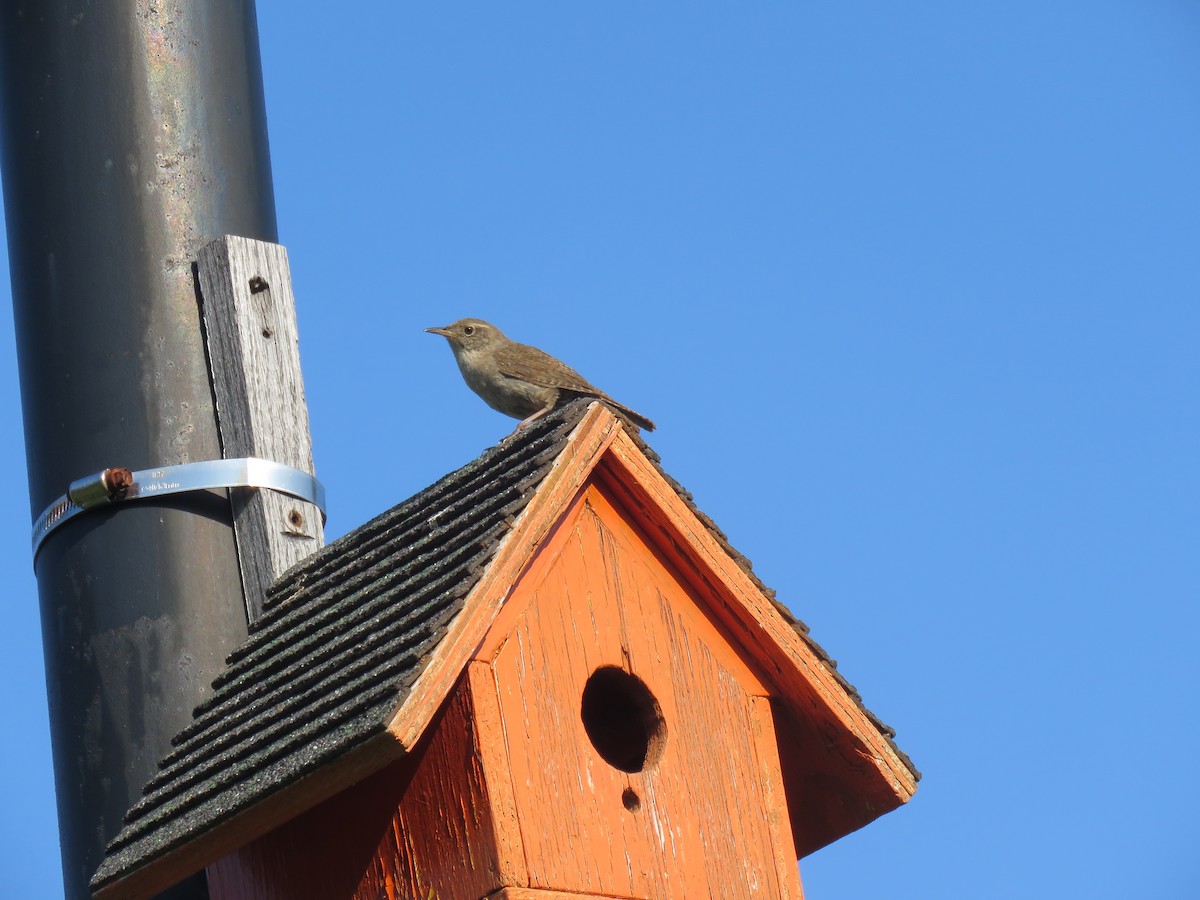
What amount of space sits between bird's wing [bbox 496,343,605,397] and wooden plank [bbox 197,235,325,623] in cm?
185

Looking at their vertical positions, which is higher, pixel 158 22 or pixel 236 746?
pixel 158 22

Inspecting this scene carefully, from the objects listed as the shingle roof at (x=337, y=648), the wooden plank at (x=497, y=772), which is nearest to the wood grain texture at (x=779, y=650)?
the shingle roof at (x=337, y=648)

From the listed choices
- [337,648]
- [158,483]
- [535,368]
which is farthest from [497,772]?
[535,368]

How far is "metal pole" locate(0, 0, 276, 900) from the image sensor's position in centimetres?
520

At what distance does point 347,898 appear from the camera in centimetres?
480

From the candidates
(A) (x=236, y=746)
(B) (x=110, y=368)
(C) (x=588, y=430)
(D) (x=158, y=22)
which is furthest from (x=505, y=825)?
(D) (x=158, y=22)

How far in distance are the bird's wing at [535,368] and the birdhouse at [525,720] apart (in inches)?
83.8

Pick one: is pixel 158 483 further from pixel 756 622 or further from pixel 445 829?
pixel 756 622

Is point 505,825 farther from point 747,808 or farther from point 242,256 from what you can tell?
point 242,256

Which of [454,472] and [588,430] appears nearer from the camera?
[588,430]

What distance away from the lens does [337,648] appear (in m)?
5.02

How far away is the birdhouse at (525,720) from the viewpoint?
15.3ft

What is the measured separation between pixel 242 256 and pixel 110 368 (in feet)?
1.50

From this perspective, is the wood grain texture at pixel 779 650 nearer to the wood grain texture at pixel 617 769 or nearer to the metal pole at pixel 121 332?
the wood grain texture at pixel 617 769
